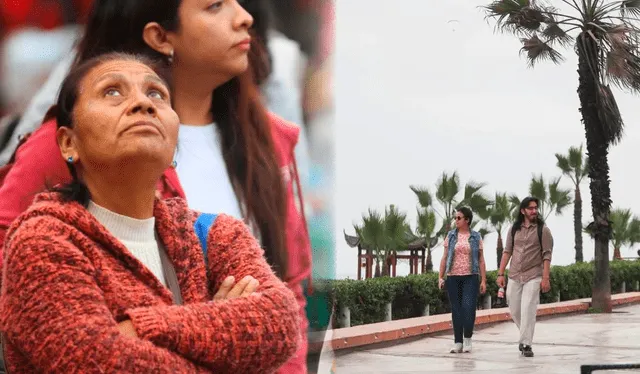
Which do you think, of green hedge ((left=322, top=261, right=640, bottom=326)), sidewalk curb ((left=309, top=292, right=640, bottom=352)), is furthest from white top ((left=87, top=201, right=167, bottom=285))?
green hedge ((left=322, top=261, right=640, bottom=326))

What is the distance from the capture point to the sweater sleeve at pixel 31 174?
6.60ft

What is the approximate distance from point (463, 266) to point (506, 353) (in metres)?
2.58

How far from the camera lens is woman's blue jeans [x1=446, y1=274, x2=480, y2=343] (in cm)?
1044

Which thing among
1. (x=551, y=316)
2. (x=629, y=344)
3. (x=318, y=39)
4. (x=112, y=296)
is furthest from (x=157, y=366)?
(x=551, y=316)

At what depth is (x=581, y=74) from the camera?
22.9 m

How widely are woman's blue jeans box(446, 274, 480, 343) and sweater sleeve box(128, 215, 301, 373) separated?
8731 mm

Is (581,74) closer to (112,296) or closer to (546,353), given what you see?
(546,353)

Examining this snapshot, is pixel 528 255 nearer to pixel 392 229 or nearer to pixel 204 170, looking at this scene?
pixel 204 170

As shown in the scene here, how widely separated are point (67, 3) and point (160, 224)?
599 millimetres

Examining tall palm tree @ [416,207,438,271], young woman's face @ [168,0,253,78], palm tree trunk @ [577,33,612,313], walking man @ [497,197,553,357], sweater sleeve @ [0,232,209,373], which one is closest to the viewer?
sweater sleeve @ [0,232,209,373]

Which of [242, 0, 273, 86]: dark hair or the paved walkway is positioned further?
the paved walkway

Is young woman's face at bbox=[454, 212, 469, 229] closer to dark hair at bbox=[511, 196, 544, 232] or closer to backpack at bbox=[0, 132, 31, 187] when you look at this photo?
dark hair at bbox=[511, 196, 544, 232]

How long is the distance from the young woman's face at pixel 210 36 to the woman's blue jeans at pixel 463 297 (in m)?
8.37

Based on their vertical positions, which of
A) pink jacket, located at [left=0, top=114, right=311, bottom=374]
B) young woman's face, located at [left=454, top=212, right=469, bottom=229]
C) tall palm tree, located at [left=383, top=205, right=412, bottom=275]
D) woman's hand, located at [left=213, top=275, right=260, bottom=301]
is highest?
tall palm tree, located at [left=383, top=205, right=412, bottom=275]
